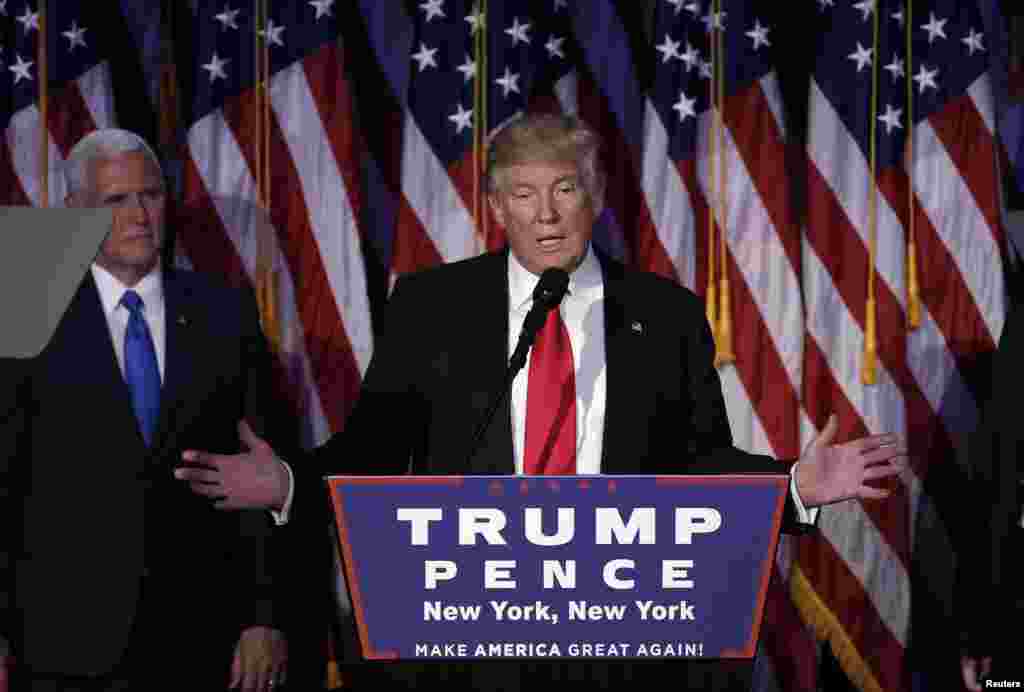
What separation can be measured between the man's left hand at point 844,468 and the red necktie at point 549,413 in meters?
0.44

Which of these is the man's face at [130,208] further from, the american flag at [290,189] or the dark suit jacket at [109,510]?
the american flag at [290,189]

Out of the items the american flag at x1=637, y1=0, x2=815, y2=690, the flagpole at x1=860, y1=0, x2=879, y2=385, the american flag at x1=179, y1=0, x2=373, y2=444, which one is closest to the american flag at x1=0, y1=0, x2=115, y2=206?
the american flag at x1=179, y1=0, x2=373, y2=444

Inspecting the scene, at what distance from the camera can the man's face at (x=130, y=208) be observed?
2.88 metres

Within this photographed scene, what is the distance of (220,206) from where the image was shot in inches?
144

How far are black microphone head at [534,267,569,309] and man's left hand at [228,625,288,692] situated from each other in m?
1.30

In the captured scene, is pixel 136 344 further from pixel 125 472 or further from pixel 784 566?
pixel 784 566

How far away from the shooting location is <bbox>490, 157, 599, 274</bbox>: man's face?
255cm

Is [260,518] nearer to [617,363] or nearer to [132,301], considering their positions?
[132,301]

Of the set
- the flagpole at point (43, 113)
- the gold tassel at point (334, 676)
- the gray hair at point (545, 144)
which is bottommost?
the gold tassel at point (334, 676)

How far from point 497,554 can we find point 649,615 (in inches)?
7.9

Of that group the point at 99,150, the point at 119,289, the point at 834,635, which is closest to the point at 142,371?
the point at 119,289

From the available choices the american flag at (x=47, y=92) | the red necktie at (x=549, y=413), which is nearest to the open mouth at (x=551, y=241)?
the red necktie at (x=549, y=413)

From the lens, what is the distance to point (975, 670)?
2719 millimetres

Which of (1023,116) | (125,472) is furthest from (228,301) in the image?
(1023,116)
